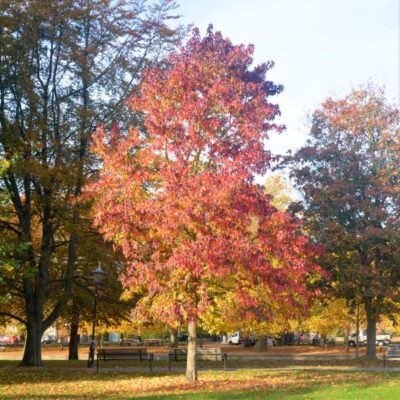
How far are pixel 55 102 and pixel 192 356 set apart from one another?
14.4m

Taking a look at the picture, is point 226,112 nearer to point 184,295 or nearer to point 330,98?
point 184,295

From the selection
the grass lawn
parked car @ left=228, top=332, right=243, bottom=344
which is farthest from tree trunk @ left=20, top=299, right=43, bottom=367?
parked car @ left=228, top=332, right=243, bottom=344

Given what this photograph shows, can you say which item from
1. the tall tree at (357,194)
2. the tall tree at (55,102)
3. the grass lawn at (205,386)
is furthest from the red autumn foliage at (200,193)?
the tall tree at (357,194)

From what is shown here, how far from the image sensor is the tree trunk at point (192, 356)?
17.8 metres

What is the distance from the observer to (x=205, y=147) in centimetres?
1714

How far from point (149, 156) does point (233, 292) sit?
4474 millimetres

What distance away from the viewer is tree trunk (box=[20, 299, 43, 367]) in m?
27.2

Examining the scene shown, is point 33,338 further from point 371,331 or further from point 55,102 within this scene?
point 371,331

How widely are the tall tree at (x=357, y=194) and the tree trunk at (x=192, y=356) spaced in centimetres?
1238

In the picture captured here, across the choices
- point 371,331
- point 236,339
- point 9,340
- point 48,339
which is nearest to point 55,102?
point 371,331

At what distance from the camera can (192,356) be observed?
18.1 meters

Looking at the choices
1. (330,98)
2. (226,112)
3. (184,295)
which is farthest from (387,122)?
(184,295)

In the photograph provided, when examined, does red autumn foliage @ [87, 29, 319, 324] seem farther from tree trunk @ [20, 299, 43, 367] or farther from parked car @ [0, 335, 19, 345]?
parked car @ [0, 335, 19, 345]

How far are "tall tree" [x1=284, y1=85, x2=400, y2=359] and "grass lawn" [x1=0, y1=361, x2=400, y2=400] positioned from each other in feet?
31.5
